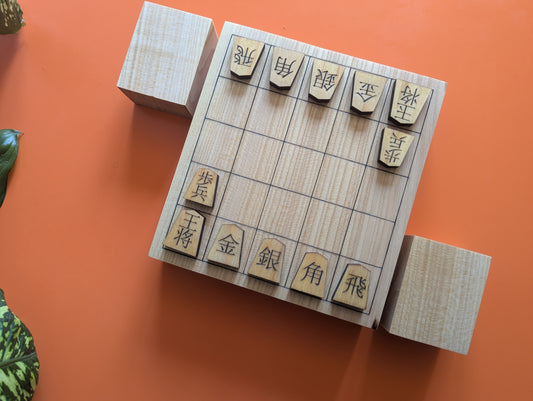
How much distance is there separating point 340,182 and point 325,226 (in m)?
0.13

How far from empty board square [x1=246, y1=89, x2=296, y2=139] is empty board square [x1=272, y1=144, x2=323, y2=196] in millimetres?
57

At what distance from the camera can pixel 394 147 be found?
3.42 ft

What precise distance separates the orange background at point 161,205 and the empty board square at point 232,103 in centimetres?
23

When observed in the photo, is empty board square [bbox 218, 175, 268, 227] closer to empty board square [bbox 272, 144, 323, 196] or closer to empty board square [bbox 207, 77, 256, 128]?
empty board square [bbox 272, 144, 323, 196]

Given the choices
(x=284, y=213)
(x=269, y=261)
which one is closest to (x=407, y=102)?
(x=284, y=213)

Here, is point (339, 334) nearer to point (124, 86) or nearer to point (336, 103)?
point (336, 103)

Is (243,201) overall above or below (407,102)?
below

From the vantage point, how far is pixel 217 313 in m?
1.21

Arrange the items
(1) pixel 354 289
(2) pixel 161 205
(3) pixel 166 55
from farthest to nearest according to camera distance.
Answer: (2) pixel 161 205, (3) pixel 166 55, (1) pixel 354 289

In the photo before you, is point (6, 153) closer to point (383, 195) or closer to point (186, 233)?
point (186, 233)

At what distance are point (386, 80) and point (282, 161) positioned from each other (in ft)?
1.19

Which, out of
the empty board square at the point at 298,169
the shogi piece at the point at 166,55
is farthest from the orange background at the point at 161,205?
the empty board square at the point at 298,169

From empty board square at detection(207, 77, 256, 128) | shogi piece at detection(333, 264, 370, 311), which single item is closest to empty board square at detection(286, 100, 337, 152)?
empty board square at detection(207, 77, 256, 128)

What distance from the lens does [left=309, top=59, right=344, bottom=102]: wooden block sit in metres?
1.06
